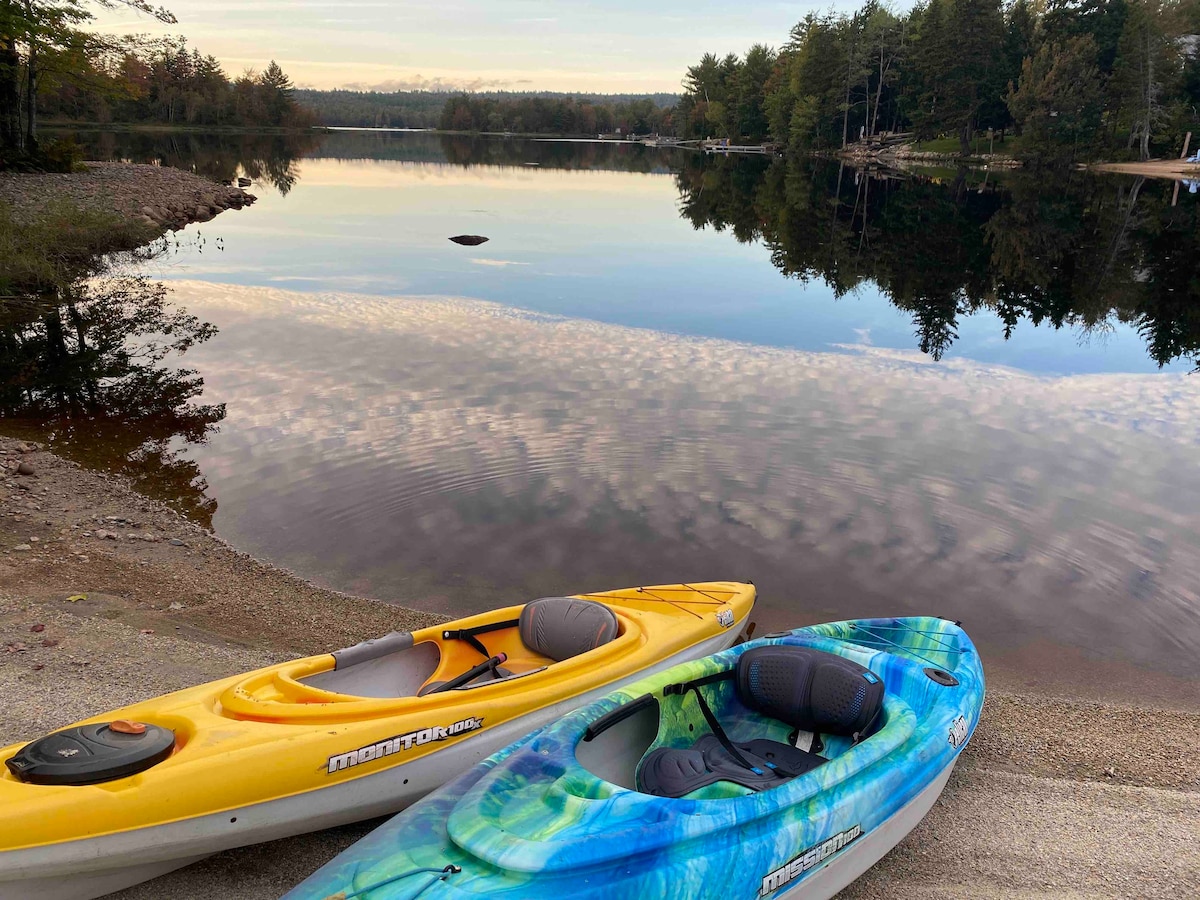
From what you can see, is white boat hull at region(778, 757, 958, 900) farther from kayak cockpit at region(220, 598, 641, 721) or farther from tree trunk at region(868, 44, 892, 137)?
tree trunk at region(868, 44, 892, 137)

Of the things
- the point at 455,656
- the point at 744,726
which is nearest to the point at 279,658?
the point at 455,656

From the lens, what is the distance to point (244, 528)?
28.9 ft

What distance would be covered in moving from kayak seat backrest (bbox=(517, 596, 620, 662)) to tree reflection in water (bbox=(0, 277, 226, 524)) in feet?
15.4

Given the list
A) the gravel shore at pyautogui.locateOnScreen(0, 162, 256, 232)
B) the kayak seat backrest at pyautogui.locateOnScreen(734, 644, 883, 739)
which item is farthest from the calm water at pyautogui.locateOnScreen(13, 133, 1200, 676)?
the kayak seat backrest at pyautogui.locateOnScreen(734, 644, 883, 739)

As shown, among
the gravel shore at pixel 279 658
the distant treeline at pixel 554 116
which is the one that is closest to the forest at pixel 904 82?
the gravel shore at pixel 279 658

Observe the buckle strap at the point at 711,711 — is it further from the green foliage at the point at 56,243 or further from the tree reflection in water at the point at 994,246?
the green foliage at the point at 56,243

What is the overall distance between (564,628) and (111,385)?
9832 mm

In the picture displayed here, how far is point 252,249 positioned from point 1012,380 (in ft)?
69.6

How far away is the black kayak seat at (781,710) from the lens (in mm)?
4574

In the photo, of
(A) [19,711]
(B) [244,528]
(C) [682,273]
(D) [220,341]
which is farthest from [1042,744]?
(C) [682,273]

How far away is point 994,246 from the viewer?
27.7 metres

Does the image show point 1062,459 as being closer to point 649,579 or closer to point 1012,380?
point 1012,380

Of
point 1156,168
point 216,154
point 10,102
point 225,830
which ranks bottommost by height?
point 225,830

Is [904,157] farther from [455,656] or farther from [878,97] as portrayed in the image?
[455,656]
